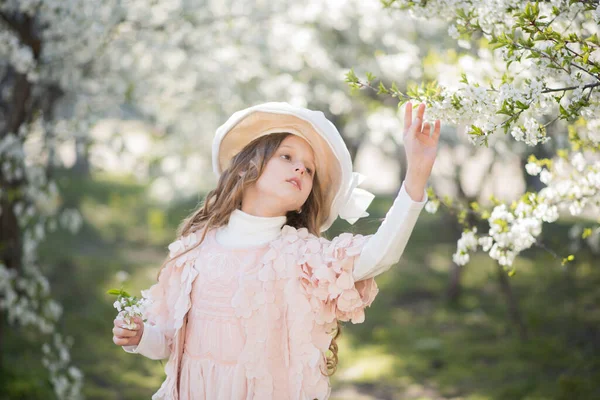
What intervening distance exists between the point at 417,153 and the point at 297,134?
0.51 metres

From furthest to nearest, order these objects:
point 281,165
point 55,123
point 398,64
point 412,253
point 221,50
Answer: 1. point 412,253
2. point 221,50
3. point 398,64
4. point 55,123
5. point 281,165

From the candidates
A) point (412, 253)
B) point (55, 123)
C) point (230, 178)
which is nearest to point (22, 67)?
point (55, 123)

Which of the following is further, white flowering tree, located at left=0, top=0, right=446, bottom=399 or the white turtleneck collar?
white flowering tree, located at left=0, top=0, right=446, bottom=399

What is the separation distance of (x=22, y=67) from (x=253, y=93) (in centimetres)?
265

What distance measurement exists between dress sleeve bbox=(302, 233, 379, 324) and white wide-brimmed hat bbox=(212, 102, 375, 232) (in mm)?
185

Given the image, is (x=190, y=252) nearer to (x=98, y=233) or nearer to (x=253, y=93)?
(x=253, y=93)

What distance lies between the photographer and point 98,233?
9.08m

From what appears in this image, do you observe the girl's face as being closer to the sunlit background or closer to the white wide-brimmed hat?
the white wide-brimmed hat

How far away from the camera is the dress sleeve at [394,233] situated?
75.8 inches

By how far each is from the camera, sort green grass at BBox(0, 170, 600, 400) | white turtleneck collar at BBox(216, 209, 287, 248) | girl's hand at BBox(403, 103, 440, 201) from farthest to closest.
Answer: green grass at BBox(0, 170, 600, 400), white turtleneck collar at BBox(216, 209, 287, 248), girl's hand at BBox(403, 103, 440, 201)

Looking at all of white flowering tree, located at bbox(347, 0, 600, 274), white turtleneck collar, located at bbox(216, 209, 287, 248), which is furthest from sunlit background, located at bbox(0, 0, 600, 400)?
white turtleneck collar, located at bbox(216, 209, 287, 248)

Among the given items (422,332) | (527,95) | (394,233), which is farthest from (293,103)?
(527,95)

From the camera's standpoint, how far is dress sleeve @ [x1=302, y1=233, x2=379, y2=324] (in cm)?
206

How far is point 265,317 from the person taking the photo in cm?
216
